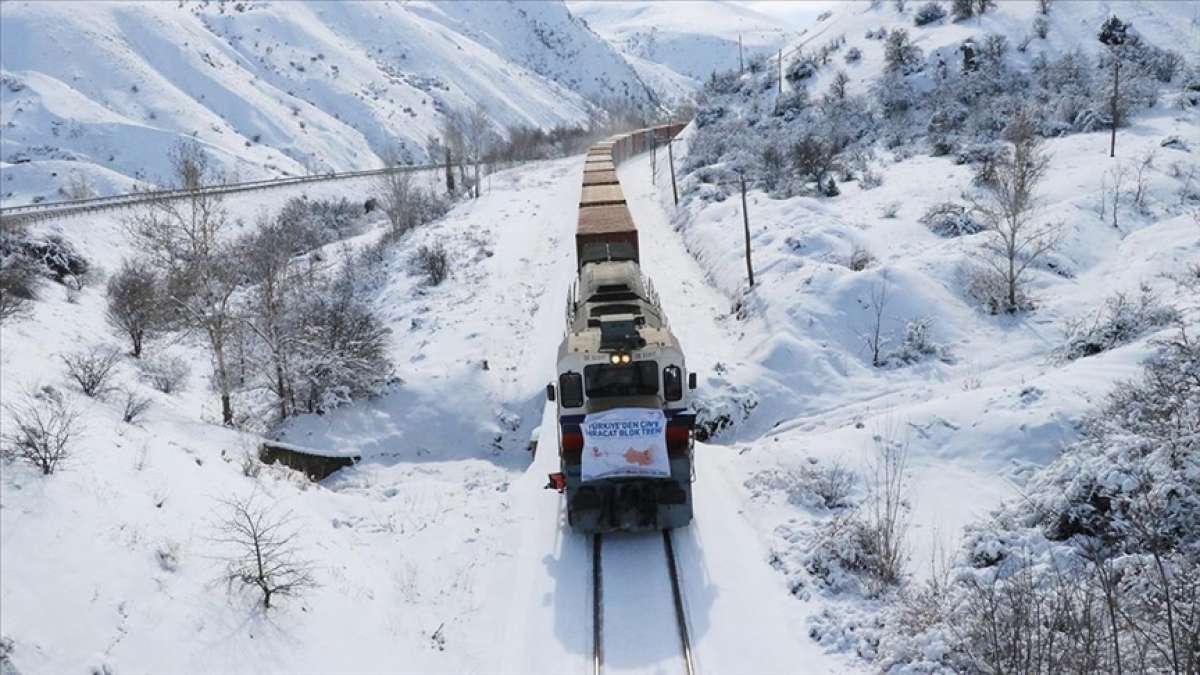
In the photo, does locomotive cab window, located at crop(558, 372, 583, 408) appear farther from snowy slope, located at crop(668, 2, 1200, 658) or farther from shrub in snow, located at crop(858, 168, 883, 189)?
shrub in snow, located at crop(858, 168, 883, 189)

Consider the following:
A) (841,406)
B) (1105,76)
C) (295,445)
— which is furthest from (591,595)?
(1105,76)

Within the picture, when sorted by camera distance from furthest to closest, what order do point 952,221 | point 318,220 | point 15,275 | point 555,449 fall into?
point 318,220 → point 15,275 → point 952,221 → point 555,449

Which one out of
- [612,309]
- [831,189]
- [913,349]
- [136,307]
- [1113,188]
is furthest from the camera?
[831,189]

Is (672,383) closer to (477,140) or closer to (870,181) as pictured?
(870,181)

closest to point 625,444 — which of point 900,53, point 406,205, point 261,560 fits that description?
point 261,560

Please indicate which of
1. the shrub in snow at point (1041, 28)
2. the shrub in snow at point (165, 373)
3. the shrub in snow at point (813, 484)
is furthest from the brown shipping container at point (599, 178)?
the shrub in snow at point (1041, 28)

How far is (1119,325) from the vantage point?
17422 mm

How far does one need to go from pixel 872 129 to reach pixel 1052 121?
1052 centimetres

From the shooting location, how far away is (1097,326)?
1802 cm

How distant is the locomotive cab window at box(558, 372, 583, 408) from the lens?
13.0 m

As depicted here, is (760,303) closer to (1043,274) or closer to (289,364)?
(1043,274)

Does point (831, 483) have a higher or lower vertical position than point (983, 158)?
lower

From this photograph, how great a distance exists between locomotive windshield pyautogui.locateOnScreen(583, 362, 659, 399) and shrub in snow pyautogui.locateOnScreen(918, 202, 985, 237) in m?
17.9

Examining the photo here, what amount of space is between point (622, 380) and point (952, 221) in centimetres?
1874
